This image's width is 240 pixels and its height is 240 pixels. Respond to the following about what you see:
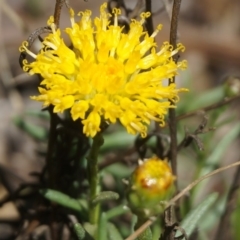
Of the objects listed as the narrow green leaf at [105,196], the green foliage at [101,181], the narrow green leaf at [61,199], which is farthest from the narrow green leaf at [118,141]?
the narrow green leaf at [105,196]

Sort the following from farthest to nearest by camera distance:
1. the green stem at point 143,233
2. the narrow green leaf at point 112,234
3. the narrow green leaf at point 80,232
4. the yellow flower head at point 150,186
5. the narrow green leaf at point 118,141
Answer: the narrow green leaf at point 118,141
the narrow green leaf at point 112,234
the narrow green leaf at point 80,232
the green stem at point 143,233
the yellow flower head at point 150,186

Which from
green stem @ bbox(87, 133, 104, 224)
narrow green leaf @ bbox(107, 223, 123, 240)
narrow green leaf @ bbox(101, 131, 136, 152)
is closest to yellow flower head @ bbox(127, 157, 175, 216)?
green stem @ bbox(87, 133, 104, 224)

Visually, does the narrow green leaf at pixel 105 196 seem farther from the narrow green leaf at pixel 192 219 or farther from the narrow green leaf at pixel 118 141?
the narrow green leaf at pixel 118 141

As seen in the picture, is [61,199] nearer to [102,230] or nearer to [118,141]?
[102,230]

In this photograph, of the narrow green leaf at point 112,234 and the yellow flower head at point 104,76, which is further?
the narrow green leaf at point 112,234

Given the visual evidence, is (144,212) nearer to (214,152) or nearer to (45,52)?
(45,52)

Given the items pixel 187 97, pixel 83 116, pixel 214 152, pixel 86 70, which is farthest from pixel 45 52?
pixel 187 97

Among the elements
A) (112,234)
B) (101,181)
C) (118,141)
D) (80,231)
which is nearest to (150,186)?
(80,231)
